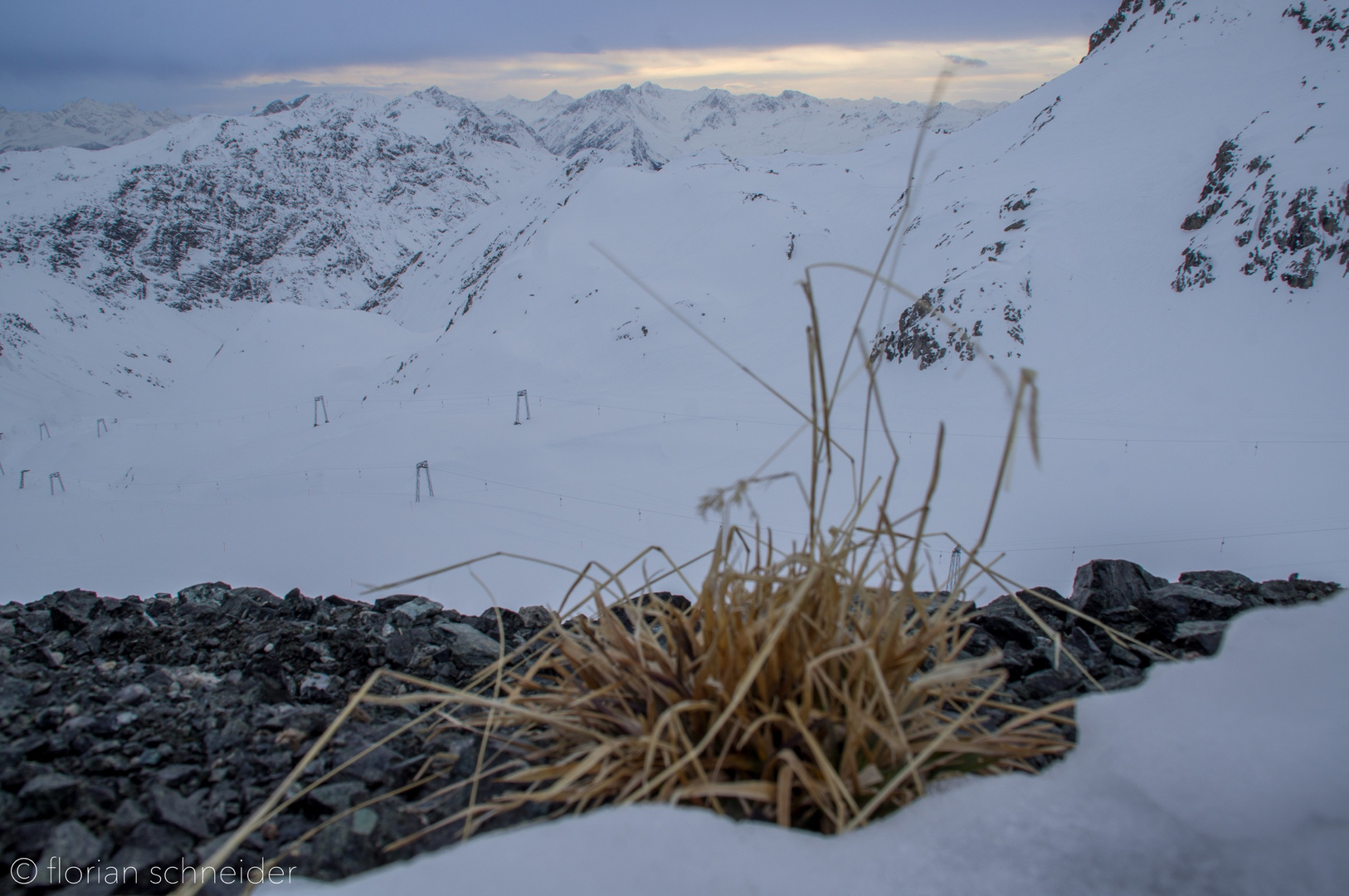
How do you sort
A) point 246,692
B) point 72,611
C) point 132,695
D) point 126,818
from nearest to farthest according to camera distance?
1. point 126,818
2. point 132,695
3. point 246,692
4. point 72,611

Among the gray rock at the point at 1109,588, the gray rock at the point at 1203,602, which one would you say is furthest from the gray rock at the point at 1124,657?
the gray rock at the point at 1203,602

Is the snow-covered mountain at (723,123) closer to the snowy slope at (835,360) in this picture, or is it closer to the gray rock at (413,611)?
the snowy slope at (835,360)

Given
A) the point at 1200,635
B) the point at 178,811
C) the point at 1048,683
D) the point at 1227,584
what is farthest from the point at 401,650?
the point at 1227,584

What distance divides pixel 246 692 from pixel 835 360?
52.1 feet

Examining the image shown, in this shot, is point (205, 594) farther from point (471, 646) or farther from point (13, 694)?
point (471, 646)

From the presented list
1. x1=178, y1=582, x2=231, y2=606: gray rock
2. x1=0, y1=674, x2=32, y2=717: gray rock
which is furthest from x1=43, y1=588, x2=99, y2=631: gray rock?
x1=0, y1=674, x2=32, y2=717: gray rock

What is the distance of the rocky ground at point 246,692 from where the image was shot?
1.08 meters

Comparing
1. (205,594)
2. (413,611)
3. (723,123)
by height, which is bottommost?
(205,594)

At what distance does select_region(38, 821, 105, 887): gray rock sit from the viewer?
0.99 metres

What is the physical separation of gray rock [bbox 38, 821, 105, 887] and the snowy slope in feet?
4.64

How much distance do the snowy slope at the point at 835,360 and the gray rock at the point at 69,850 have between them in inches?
55.7

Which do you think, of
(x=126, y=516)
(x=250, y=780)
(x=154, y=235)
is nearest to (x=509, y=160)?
(x=154, y=235)

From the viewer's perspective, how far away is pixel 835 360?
16.5 metres

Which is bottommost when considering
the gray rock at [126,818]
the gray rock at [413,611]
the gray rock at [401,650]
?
the gray rock at [413,611]
